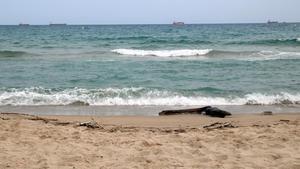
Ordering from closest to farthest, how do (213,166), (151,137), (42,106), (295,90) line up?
(213,166) < (151,137) < (42,106) < (295,90)

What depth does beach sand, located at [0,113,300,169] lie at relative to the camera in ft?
16.5

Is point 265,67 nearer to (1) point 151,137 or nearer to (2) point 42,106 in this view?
(2) point 42,106

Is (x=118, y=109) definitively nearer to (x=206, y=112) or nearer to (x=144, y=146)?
(x=206, y=112)

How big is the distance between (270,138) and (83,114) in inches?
180

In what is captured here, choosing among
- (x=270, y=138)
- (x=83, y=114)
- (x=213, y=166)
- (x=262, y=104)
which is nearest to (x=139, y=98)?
(x=83, y=114)

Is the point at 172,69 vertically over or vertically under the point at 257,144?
over

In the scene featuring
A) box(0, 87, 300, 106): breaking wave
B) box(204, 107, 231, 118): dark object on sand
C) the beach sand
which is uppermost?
box(0, 87, 300, 106): breaking wave

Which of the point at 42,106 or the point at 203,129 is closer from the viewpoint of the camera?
the point at 203,129

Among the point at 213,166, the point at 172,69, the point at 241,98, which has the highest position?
the point at 172,69

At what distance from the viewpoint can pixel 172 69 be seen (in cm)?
1695

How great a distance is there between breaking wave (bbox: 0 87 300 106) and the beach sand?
3159mm

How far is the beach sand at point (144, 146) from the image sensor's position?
16.5ft

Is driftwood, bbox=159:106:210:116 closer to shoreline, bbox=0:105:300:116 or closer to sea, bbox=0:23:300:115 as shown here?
shoreline, bbox=0:105:300:116

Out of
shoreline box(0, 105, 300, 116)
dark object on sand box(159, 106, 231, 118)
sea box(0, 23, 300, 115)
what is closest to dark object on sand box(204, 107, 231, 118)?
dark object on sand box(159, 106, 231, 118)
